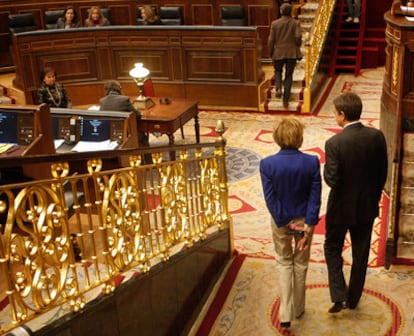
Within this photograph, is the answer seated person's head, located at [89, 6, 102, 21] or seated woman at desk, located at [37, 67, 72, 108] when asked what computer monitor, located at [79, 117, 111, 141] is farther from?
seated person's head, located at [89, 6, 102, 21]

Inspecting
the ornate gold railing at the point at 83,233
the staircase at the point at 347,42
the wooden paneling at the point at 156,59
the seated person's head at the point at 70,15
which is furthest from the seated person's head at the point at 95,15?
the ornate gold railing at the point at 83,233

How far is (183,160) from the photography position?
4.57 meters

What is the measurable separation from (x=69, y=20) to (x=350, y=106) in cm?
938

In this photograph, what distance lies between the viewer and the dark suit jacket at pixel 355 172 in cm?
412

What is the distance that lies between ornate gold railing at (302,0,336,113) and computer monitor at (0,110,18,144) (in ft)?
17.9

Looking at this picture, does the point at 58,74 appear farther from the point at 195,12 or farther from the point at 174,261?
the point at 174,261

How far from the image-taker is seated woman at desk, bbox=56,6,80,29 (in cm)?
1240

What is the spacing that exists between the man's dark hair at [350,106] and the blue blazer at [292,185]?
1.24ft

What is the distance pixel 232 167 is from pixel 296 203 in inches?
172

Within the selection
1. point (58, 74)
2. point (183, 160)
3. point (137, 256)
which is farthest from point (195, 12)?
point (137, 256)

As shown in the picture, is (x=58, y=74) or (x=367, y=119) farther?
(x=58, y=74)

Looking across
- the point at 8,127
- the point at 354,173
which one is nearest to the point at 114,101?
the point at 8,127

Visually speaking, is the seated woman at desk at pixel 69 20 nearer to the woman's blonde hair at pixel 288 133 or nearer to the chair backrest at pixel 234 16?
the chair backrest at pixel 234 16

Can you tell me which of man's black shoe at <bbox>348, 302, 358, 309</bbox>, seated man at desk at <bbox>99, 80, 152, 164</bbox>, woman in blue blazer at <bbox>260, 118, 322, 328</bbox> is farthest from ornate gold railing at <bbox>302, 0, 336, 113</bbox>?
woman in blue blazer at <bbox>260, 118, 322, 328</bbox>
